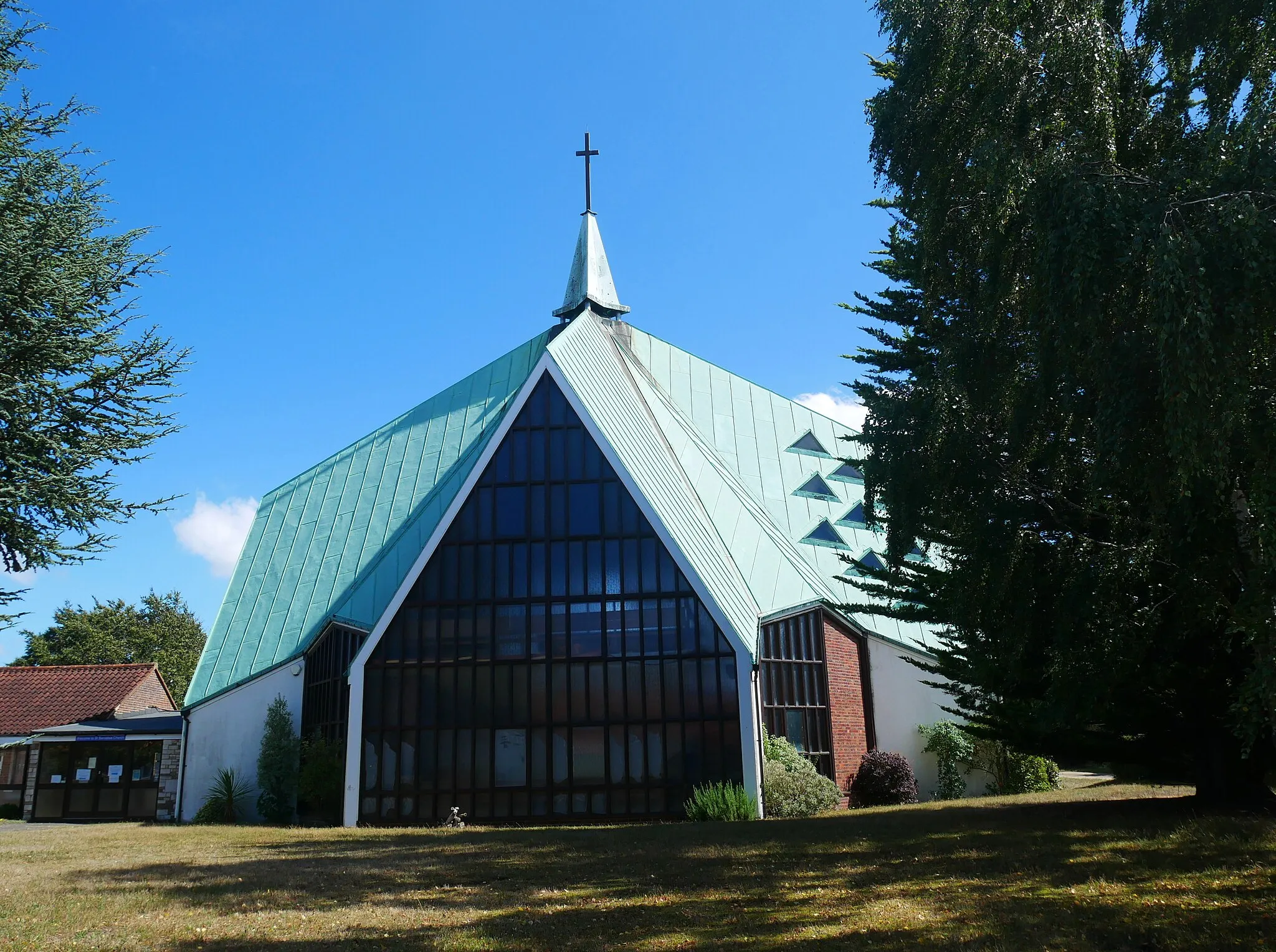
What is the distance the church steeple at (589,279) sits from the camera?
35.3m

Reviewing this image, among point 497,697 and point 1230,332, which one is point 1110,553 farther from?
point 497,697

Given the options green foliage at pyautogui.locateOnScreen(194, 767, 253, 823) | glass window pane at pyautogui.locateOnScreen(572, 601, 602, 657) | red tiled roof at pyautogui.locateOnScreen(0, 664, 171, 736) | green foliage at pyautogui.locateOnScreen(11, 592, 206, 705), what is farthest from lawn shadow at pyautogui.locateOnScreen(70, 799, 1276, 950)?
green foliage at pyautogui.locateOnScreen(11, 592, 206, 705)

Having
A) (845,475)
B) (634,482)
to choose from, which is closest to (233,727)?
(634,482)

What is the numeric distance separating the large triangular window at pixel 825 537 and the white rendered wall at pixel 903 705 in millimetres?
3272

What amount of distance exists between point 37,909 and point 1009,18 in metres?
13.5

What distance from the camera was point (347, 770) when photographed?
2161cm

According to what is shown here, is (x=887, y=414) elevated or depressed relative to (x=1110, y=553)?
elevated

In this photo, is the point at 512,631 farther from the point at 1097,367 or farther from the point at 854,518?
the point at 1097,367

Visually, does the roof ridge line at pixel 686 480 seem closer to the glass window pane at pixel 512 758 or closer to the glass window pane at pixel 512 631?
the glass window pane at pixel 512 631

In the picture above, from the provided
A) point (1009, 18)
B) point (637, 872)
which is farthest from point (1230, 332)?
point (637, 872)

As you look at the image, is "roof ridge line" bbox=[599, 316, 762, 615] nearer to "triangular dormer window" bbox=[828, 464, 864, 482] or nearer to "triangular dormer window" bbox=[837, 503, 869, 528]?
"triangular dormer window" bbox=[837, 503, 869, 528]

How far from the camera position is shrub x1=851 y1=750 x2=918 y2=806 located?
23656mm

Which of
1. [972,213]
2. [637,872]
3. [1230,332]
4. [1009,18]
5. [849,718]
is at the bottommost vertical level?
[637,872]

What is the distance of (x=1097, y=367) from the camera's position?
9.88 metres
